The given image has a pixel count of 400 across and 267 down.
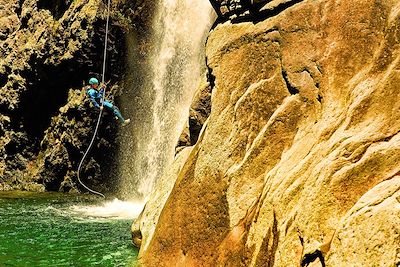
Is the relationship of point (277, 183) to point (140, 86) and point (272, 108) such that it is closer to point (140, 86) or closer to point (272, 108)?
point (272, 108)

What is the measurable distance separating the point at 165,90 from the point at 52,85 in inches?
326

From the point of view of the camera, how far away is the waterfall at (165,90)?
2786cm

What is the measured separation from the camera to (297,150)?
9.26m

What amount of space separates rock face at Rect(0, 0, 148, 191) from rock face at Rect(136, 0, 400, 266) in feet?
62.1

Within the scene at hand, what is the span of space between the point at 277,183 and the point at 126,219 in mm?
13163

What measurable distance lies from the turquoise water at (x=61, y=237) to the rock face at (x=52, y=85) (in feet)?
22.1

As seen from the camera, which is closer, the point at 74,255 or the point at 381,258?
the point at 381,258

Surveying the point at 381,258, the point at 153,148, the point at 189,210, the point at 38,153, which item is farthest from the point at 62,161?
the point at 381,258

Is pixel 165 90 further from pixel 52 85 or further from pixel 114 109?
pixel 114 109

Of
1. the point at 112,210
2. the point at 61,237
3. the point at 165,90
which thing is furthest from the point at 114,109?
the point at 165,90

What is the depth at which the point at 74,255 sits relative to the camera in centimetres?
1445

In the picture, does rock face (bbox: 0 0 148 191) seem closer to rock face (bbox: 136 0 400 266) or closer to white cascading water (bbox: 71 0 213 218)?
white cascading water (bbox: 71 0 213 218)

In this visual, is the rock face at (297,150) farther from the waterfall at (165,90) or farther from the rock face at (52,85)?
the rock face at (52,85)

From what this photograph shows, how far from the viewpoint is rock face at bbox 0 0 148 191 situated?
3028 centimetres
